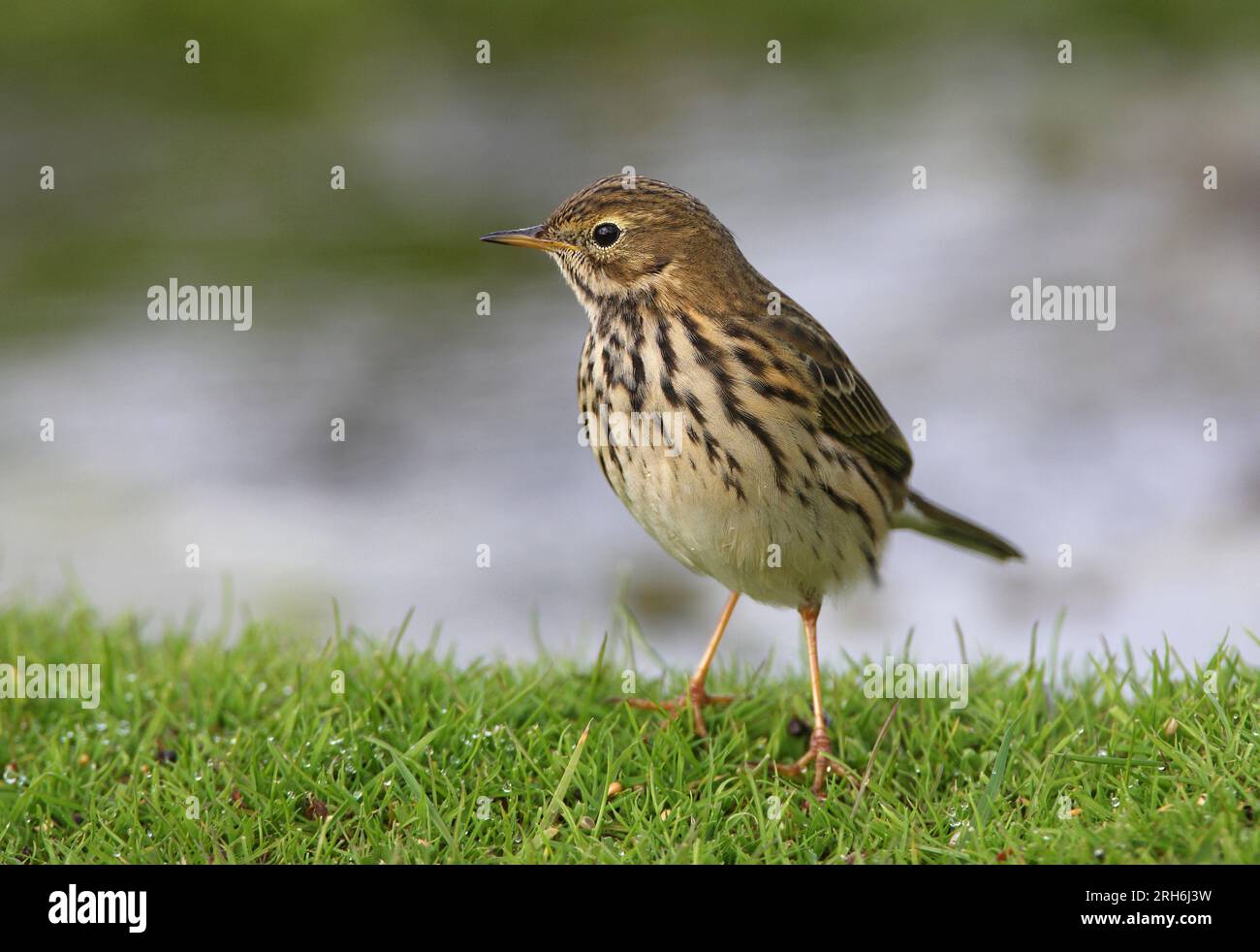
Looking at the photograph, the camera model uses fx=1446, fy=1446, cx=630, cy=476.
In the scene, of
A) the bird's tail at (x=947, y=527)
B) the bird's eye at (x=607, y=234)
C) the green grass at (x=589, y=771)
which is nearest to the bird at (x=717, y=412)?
the bird's eye at (x=607, y=234)

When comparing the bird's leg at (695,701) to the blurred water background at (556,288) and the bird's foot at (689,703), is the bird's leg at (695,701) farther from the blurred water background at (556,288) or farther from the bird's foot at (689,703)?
the blurred water background at (556,288)

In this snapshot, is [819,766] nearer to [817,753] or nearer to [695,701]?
[817,753]

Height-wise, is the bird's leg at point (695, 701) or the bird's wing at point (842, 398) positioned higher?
the bird's wing at point (842, 398)

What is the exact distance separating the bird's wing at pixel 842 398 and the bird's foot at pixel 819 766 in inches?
46.7

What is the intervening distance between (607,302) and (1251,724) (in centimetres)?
283

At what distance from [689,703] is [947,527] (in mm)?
1756

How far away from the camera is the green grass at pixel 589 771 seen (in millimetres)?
4711

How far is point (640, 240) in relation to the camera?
5723mm

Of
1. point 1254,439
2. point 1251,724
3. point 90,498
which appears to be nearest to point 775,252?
point 1254,439

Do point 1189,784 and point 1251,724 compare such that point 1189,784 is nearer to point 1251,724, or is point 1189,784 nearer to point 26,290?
point 1251,724

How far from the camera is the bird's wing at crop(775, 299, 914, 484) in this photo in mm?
5684

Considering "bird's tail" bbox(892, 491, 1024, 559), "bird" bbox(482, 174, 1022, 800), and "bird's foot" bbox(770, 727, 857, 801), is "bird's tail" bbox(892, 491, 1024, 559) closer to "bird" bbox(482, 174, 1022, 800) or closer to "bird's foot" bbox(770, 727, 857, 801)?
"bird" bbox(482, 174, 1022, 800)

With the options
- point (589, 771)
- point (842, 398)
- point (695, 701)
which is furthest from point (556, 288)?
point (589, 771)

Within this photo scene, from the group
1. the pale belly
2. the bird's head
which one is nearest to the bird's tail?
the pale belly
